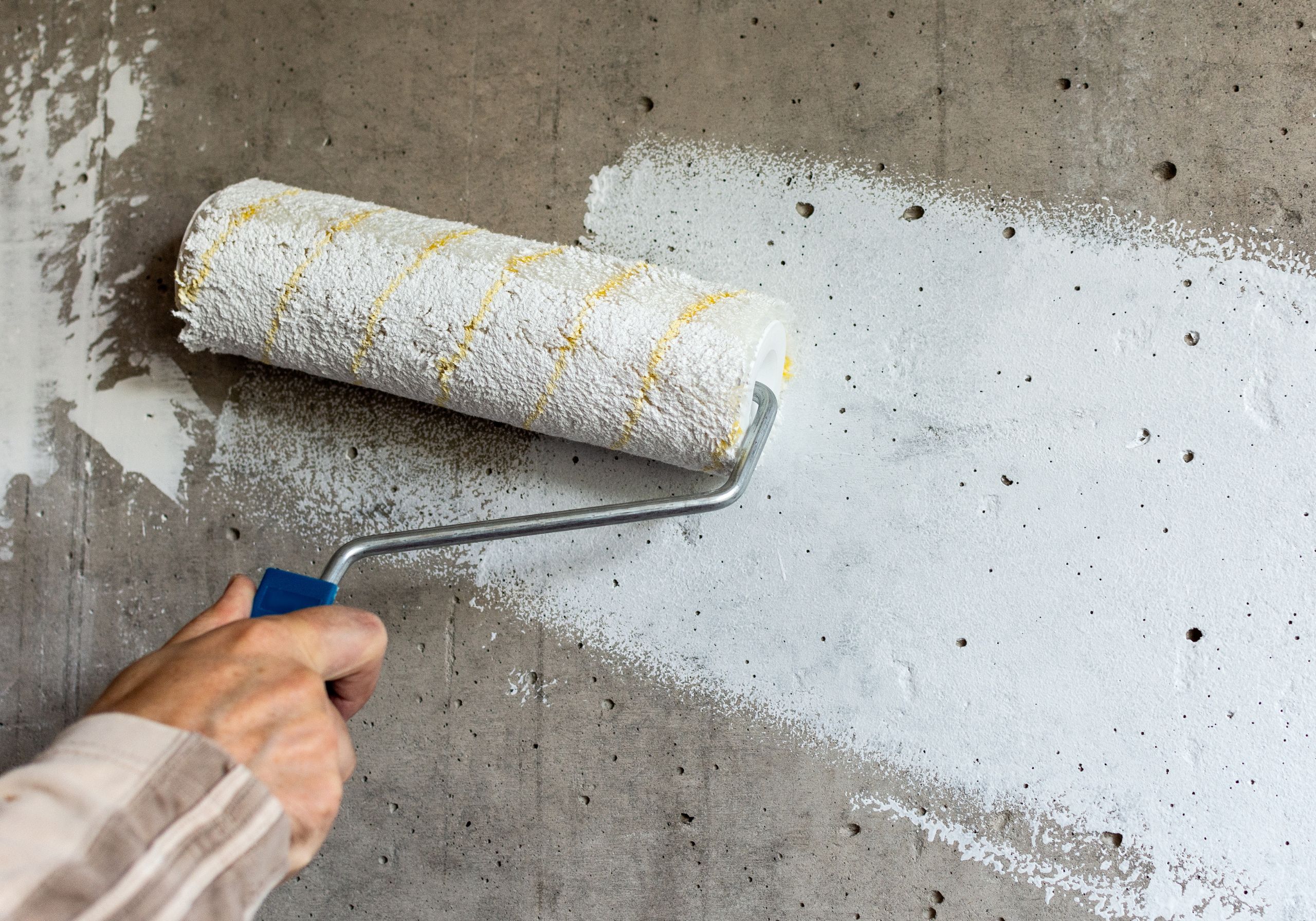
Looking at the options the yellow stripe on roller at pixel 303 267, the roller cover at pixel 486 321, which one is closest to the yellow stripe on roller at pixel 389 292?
the roller cover at pixel 486 321

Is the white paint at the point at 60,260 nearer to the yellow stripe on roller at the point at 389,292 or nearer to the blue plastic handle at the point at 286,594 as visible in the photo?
the yellow stripe on roller at the point at 389,292

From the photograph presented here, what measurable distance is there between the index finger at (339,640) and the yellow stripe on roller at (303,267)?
50 centimetres

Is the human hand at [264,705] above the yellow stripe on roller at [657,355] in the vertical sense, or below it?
below

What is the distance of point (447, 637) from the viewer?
1256 millimetres

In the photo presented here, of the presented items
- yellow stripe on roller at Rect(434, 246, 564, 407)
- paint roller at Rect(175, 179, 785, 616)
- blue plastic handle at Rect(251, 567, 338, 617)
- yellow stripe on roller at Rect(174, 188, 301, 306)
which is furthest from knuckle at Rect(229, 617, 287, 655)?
yellow stripe on roller at Rect(174, 188, 301, 306)

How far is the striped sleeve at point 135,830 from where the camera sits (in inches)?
19.8

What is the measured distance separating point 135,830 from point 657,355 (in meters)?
0.70

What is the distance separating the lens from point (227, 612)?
0.79 m

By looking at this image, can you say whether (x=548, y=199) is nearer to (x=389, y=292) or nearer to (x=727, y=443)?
(x=389, y=292)


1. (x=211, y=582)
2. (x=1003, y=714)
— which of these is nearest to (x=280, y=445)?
(x=211, y=582)

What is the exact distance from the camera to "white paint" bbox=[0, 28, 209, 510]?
133cm

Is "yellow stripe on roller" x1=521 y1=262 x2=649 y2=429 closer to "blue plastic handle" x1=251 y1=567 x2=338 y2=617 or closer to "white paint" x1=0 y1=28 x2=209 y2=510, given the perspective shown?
"blue plastic handle" x1=251 y1=567 x2=338 y2=617

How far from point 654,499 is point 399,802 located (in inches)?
22.9

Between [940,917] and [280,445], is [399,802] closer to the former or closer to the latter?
[280,445]
